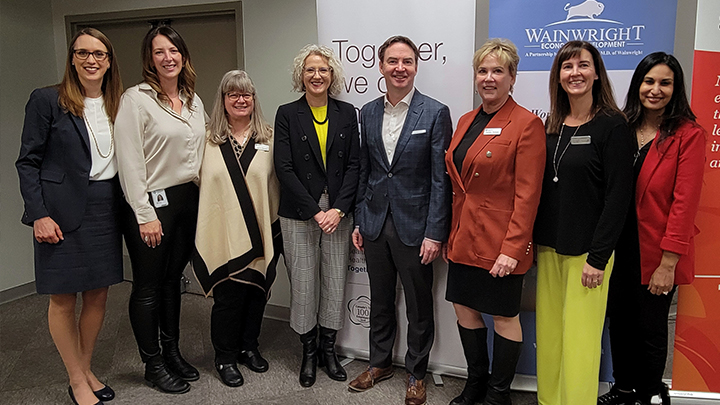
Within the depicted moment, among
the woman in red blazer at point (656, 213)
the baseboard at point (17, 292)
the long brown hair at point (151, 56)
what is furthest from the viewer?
the baseboard at point (17, 292)

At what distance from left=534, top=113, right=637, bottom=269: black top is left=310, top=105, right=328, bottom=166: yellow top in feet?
3.45

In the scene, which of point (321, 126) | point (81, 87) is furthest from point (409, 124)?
point (81, 87)

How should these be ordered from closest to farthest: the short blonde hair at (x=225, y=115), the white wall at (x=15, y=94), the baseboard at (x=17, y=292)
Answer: the short blonde hair at (x=225, y=115), the white wall at (x=15, y=94), the baseboard at (x=17, y=292)

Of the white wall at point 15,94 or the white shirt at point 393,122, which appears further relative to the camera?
the white wall at point 15,94

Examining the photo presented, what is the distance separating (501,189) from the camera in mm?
2012

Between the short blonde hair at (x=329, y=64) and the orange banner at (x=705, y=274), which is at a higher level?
the short blonde hair at (x=329, y=64)

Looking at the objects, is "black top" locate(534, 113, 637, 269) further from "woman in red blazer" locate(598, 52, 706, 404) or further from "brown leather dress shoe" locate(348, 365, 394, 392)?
"brown leather dress shoe" locate(348, 365, 394, 392)

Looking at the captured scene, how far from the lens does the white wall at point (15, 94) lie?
12.5 feet

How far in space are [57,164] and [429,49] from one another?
1835 mm

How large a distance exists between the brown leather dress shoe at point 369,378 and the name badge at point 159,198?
1324 millimetres

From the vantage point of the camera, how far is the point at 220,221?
2.48 m

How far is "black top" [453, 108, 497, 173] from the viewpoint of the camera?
2.09 meters

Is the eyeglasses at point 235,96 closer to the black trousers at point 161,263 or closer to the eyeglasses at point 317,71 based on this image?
the eyeglasses at point 317,71

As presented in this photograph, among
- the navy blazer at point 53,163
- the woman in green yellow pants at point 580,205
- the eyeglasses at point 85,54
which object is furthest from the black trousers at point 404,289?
the eyeglasses at point 85,54
